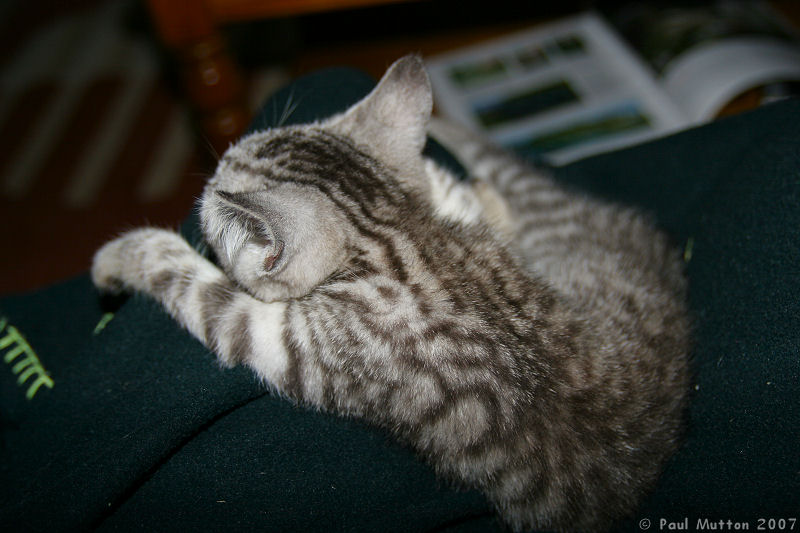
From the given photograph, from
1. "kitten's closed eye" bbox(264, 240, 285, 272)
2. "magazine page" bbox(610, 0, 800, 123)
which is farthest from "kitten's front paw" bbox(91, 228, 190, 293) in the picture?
"magazine page" bbox(610, 0, 800, 123)

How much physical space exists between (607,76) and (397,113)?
52.1 inches

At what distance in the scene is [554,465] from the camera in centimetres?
76

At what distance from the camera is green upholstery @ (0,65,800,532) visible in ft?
2.31

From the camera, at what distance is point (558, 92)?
1.95 m

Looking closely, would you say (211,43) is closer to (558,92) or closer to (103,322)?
(103,322)

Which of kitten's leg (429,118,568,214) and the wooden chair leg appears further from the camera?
the wooden chair leg

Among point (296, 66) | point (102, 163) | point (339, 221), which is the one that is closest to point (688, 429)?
point (339, 221)

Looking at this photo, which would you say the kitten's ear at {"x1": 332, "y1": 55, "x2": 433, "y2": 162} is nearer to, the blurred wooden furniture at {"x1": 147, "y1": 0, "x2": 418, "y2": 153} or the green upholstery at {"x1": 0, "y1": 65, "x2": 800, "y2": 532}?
the green upholstery at {"x1": 0, "y1": 65, "x2": 800, "y2": 532}

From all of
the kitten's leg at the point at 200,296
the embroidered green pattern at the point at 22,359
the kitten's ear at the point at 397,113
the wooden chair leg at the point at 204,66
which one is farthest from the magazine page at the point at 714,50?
the embroidered green pattern at the point at 22,359

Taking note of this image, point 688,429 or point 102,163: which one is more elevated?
point 102,163

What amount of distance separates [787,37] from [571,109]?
79 cm

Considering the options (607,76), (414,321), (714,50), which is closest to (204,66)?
(414,321)

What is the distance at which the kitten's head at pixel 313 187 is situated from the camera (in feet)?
2.42

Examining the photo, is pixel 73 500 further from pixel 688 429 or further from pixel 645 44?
pixel 645 44
